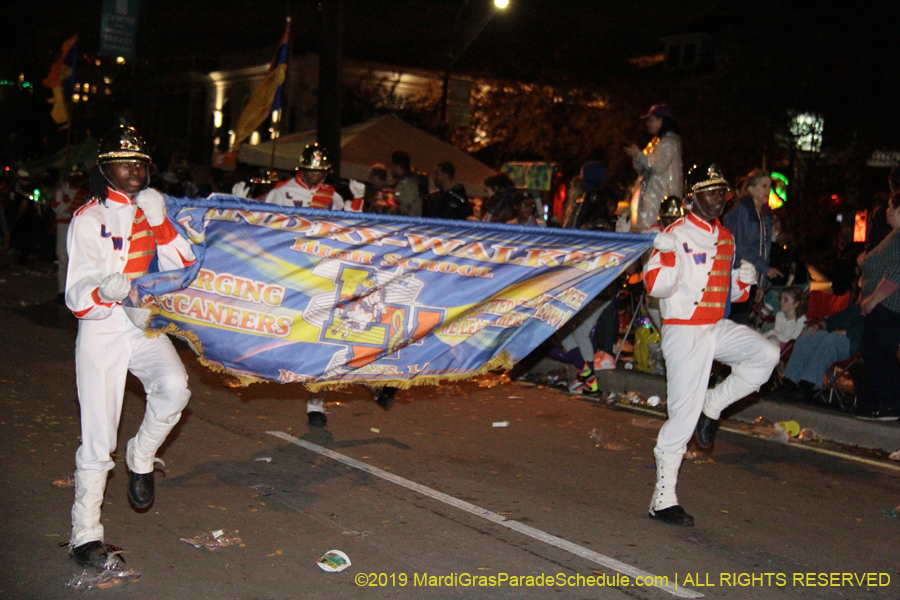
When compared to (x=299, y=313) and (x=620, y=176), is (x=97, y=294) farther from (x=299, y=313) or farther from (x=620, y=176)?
(x=620, y=176)

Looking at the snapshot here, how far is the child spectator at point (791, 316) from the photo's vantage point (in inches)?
388

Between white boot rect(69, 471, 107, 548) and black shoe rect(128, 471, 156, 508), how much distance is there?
0.40 meters

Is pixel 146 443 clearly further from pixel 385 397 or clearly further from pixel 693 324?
pixel 693 324

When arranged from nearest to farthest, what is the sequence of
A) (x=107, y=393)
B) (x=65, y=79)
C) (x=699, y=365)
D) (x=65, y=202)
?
1. (x=107, y=393)
2. (x=699, y=365)
3. (x=65, y=202)
4. (x=65, y=79)

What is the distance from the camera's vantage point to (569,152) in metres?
35.0

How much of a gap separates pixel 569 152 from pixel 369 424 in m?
28.1

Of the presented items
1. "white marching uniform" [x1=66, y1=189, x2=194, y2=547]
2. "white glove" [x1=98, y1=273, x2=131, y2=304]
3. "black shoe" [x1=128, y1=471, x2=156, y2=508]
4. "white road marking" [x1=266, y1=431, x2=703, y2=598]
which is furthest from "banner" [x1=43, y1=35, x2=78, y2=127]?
"white glove" [x1=98, y1=273, x2=131, y2=304]

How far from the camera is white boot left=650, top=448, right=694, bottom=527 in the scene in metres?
5.83

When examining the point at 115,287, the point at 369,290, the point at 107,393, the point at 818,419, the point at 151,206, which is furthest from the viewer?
the point at 818,419

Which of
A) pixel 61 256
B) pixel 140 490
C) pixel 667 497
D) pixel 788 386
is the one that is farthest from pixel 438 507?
pixel 61 256

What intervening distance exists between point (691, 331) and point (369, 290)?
7.10 ft

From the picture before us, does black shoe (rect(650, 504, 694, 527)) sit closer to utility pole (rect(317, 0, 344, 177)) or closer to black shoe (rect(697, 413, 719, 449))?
black shoe (rect(697, 413, 719, 449))

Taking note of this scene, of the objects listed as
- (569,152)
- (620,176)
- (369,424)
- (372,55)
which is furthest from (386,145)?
(372,55)

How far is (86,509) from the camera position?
15.5 ft
